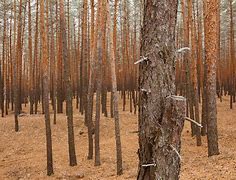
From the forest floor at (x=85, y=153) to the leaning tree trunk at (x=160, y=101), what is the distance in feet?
16.5

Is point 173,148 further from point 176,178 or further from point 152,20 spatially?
point 152,20

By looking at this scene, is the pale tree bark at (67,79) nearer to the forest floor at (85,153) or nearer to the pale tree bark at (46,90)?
the pale tree bark at (46,90)

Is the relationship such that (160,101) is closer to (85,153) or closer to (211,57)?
(211,57)

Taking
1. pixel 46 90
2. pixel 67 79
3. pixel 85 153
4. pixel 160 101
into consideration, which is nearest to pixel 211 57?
pixel 67 79

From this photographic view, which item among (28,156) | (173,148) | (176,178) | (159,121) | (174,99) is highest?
(174,99)

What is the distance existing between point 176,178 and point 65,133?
1345 centimetres

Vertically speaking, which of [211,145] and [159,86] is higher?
[159,86]

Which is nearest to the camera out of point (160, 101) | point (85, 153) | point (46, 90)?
point (160, 101)

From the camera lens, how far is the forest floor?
858 cm

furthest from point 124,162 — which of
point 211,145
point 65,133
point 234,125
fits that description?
point 234,125

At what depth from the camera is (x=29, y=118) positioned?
18.0 metres

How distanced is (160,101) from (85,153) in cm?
1045

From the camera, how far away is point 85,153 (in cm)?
1270

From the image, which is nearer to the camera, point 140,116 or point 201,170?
point 140,116
